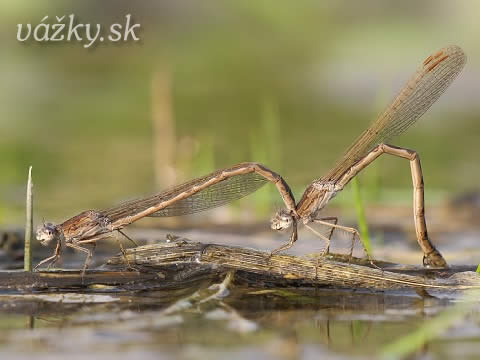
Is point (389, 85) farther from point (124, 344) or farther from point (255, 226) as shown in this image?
point (124, 344)

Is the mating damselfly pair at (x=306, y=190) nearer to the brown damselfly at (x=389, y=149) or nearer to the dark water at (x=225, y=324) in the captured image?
the brown damselfly at (x=389, y=149)

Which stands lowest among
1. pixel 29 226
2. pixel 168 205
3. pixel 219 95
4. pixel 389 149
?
pixel 29 226

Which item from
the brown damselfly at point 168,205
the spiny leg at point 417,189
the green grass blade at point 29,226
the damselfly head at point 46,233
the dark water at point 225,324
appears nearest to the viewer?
the dark water at point 225,324

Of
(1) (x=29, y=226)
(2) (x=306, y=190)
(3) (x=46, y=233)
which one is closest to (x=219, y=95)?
(2) (x=306, y=190)

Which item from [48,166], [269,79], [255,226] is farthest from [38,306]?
[269,79]

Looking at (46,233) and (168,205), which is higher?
(168,205)

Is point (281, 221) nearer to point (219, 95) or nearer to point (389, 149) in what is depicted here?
point (389, 149)

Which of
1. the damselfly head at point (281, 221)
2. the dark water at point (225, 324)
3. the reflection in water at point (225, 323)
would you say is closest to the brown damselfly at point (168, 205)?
the damselfly head at point (281, 221)
